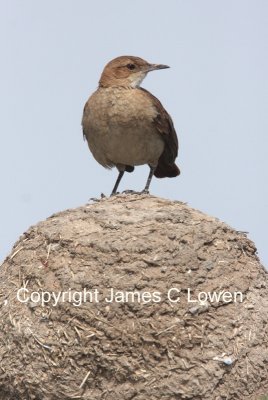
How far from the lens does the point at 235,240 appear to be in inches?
357

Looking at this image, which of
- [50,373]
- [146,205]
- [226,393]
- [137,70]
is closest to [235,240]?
[146,205]

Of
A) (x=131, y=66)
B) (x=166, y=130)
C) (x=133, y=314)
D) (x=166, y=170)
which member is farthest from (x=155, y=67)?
(x=133, y=314)

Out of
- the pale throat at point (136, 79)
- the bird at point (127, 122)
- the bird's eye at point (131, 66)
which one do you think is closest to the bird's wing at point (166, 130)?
the bird at point (127, 122)

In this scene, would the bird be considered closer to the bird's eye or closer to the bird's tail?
the bird's eye

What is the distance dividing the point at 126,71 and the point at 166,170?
4.49 ft

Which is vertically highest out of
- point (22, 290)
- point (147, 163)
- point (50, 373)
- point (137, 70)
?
point (137, 70)

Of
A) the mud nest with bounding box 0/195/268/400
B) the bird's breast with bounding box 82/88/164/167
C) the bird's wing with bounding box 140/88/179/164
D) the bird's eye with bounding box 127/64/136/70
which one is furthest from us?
the bird's eye with bounding box 127/64/136/70

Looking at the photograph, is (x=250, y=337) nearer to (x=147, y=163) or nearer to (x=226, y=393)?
(x=226, y=393)

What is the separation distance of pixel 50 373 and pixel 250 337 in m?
1.75

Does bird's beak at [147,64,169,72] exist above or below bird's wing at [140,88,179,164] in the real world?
above

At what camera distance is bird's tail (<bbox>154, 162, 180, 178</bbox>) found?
12.1 m

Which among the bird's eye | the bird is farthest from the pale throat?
the bird's eye

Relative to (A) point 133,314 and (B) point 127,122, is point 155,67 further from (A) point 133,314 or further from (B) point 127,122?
(A) point 133,314

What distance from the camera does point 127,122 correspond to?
11039 mm
